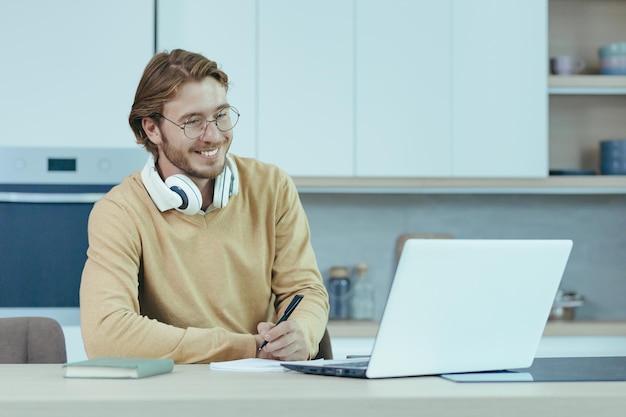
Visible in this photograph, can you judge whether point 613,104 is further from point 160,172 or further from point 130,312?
point 130,312

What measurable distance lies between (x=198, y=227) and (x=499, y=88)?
1872 mm

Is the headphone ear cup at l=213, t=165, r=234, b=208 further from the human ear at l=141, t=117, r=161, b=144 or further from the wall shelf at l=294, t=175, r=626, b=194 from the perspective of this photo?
the wall shelf at l=294, t=175, r=626, b=194

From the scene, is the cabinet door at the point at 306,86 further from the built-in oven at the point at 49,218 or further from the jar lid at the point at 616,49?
the jar lid at the point at 616,49

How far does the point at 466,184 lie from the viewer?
12.1 ft

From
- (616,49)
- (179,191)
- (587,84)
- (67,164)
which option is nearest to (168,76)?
(179,191)

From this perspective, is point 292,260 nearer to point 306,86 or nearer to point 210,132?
point 210,132

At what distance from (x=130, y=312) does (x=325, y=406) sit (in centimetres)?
86

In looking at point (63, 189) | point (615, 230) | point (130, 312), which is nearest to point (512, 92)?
point (615, 230)

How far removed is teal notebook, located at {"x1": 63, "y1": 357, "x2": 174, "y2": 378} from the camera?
134cm

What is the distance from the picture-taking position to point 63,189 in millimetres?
3287

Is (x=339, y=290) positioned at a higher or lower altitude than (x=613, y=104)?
lower

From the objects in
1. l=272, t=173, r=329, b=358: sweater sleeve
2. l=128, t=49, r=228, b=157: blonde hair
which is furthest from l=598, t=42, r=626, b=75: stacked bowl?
l=128, t=49, r=228, b=157: blonde hair

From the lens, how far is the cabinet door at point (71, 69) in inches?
129

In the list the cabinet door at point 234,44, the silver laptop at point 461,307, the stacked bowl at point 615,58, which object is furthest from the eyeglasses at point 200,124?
the stacked bowl at point 615,58
